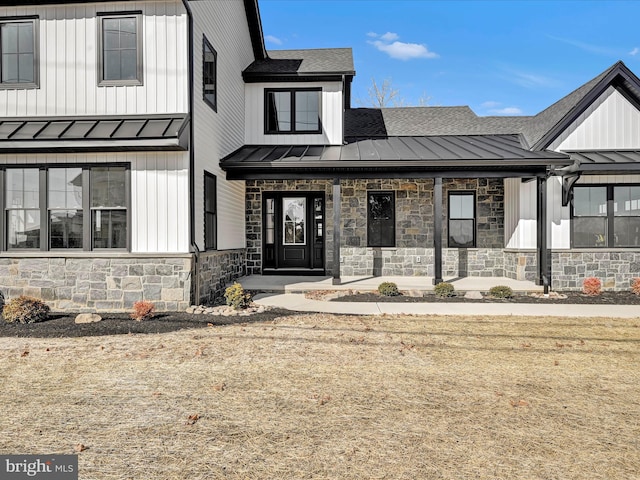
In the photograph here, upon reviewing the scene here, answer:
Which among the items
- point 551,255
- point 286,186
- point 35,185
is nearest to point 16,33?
point 35,185

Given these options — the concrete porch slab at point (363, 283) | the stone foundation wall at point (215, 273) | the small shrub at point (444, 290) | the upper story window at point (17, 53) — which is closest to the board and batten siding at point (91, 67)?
the upper story window at point (17, 53)

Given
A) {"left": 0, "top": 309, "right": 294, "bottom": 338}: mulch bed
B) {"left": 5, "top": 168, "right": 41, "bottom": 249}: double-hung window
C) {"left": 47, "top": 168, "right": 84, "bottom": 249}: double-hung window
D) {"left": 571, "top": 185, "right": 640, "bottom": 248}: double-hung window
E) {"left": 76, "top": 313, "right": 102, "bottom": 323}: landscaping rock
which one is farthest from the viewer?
{"left": 571, "top": 185, "right": 640, "bottom": 248}: double-hung window

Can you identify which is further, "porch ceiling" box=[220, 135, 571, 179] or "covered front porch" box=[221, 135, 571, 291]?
"covered front porch" box=[221, 135, 571, 291]

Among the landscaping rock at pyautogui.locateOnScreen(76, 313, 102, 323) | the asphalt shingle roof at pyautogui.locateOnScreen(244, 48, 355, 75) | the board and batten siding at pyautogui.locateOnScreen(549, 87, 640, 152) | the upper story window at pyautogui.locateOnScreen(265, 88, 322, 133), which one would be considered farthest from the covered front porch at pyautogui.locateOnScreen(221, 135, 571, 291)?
the landscaping rock at pyautogui.locateOnScreen(76, 313, 102, 323)

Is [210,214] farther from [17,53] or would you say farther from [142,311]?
[17,53]

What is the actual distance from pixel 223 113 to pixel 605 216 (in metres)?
10.3

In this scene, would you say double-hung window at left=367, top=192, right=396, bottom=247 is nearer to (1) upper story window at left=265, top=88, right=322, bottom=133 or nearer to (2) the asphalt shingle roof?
(1) upper story window at left=265, top=88, right=322, bottom=133

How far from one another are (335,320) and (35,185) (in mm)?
6644

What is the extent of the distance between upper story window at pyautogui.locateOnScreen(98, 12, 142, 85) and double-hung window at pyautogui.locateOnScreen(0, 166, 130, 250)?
5.91 feet

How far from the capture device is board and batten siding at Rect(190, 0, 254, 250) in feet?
27.8

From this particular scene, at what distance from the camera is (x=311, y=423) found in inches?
136

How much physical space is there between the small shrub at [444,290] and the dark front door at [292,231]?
13.3 feet

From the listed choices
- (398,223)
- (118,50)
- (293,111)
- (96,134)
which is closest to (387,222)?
(398,223)

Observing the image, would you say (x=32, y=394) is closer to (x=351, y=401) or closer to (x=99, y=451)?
(x=99, y=451)
